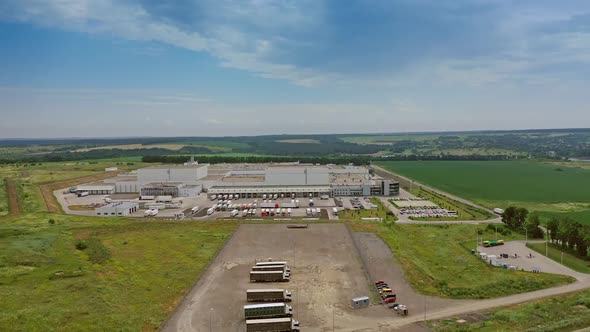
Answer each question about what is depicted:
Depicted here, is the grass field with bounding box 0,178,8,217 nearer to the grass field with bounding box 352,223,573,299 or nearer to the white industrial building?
the white industrial building

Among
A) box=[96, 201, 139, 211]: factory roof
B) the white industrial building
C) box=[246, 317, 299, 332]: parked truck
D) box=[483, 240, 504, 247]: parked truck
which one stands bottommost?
box=[483, 240, 504, 247]: parked truck

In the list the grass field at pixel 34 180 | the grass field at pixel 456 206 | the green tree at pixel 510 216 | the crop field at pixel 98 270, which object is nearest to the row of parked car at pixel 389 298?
the crop field at pixel 98 270

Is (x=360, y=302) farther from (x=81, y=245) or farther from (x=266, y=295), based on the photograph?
(x=81, y=245)

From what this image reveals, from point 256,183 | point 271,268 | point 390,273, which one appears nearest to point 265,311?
point 271,268

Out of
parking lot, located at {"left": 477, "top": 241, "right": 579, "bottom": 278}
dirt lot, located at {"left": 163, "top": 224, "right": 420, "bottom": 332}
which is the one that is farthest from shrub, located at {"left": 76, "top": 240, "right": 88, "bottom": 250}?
parking lot, located at {"left": 477, "top": 241, "right": 579, "bottom": 278}

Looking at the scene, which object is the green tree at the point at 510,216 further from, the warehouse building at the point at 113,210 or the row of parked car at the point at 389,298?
the warehouse building at the point at 113,210
